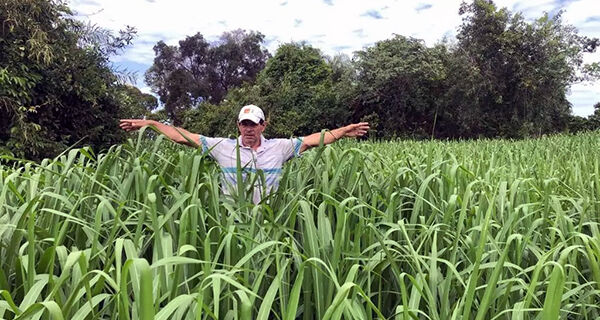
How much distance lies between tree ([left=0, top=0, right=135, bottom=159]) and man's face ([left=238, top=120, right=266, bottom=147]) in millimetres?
3385

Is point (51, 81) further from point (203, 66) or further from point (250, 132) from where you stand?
point (203, 66)

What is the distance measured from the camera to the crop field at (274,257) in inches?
32.4

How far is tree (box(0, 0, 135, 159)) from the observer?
5273 mm

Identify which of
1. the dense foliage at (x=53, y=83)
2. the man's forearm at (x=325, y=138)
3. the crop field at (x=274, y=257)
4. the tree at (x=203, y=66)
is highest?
the tree at (x=203, y=66)

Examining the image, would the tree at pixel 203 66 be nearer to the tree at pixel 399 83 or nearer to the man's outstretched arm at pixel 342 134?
the tree at pixel 399 83

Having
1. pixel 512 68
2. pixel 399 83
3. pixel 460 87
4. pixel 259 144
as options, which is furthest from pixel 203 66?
pixel 259 144

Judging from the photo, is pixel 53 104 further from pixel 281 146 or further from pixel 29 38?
pixel 281 146

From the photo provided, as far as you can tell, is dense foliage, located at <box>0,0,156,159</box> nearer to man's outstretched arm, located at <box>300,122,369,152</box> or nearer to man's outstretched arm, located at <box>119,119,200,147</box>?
Result: man's outstretched arm, located at <box>119,119,200,147</box>

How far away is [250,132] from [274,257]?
1.47 metres

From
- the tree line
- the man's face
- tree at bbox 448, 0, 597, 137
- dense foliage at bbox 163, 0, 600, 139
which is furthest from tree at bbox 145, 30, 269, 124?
the man's face

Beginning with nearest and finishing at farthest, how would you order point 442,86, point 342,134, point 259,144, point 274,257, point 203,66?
point 274,257 → point 342,134 → point 259,144 → point 442,86 → point 203,66

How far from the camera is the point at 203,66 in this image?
30609 millimetres

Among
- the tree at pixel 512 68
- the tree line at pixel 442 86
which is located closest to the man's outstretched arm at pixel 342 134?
the tree line at pixel 442 86

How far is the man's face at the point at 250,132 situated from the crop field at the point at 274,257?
0.84 m
